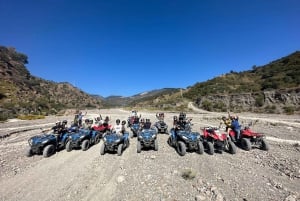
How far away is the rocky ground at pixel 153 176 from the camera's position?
5.55 meters

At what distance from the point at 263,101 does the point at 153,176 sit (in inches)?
1541

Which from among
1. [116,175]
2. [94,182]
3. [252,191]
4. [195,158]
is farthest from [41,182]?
[252,191]

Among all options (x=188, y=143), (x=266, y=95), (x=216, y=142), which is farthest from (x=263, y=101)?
(x=188, y=143)

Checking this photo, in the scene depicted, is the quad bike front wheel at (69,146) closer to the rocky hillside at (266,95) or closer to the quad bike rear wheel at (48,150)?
the quad bike rear wheel at (48,150)

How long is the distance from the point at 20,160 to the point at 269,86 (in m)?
48.1

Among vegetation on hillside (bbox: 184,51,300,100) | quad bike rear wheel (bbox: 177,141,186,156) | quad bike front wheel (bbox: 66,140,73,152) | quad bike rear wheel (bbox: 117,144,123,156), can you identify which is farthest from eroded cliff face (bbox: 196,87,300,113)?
quad bike front wheel (bbox: 66,140,73,152)

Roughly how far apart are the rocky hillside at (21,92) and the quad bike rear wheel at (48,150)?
28.3 meters

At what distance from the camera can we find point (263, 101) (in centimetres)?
3925

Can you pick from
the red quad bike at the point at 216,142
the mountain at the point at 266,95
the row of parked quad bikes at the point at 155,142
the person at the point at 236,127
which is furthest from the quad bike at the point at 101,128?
the mountain at the point at 266,95

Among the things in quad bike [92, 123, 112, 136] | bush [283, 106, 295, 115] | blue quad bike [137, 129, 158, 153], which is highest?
bush [283, 106, 295, 115]

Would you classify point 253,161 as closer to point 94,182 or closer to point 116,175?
point 116,175

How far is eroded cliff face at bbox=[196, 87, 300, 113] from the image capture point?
34.2 meters

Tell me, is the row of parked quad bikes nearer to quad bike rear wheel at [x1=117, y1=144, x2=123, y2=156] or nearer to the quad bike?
quad bike rear wheel at [x1=117, y1=144, x2=123, y2=156]

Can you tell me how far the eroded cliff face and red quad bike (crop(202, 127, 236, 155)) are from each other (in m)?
28.5
